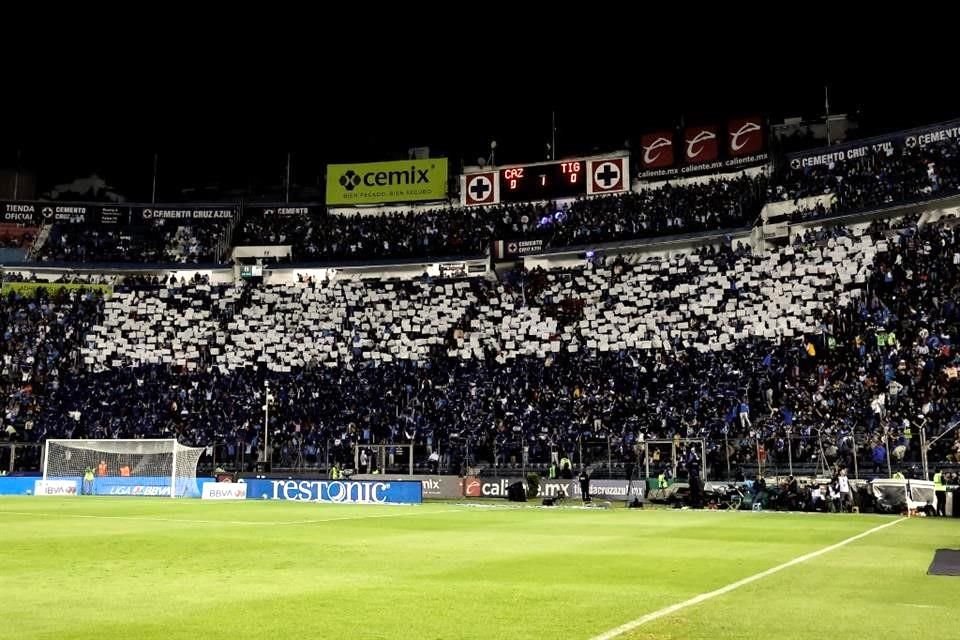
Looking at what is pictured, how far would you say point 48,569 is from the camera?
516 inches

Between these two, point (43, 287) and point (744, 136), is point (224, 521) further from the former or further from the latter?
point (744, 136)

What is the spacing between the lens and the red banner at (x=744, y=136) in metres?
59.0

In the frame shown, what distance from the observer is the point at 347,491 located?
38.6 metres

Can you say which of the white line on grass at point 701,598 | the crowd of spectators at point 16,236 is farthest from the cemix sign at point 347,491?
the crowd of spectators at point 16,236

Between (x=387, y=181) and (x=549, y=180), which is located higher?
(x=387, y=181)

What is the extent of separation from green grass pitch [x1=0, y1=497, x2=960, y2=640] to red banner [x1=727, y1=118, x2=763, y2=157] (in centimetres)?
3947

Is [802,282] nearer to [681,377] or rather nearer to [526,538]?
[681,377]

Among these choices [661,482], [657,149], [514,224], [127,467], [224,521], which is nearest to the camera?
[224,521]

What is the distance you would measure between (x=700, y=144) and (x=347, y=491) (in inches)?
1437

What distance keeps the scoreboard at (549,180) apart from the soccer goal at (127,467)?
31.2 meters

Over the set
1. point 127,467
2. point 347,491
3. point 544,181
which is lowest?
point 347,491

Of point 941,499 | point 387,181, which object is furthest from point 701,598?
point 387,181

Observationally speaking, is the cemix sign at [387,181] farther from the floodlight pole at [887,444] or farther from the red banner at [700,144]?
the floodlight pole at [887,444]

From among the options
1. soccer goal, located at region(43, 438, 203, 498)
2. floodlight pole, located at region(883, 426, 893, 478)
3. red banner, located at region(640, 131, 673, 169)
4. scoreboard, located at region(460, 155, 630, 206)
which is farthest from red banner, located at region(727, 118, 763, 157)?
soccer goal, located at region(43, 438, 203, 498)
